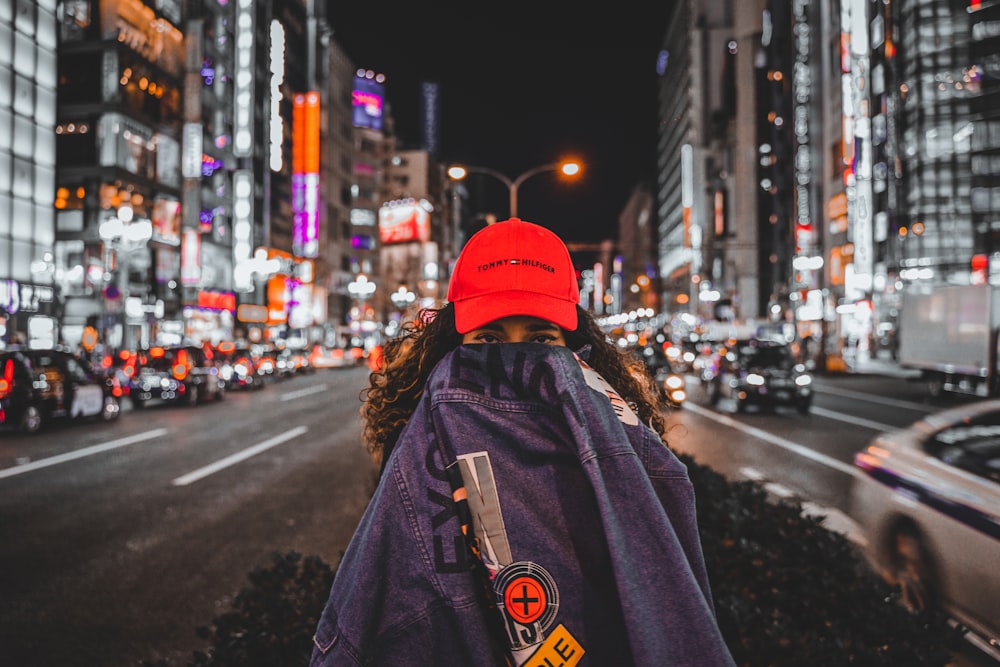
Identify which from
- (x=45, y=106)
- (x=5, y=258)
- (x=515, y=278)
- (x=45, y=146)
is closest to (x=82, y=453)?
(x=515, y=278)

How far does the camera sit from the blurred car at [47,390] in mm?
13633

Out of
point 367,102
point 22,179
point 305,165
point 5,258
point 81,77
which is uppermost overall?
point 367,102

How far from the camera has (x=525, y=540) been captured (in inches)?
56.6

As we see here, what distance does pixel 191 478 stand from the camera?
9.68 meters

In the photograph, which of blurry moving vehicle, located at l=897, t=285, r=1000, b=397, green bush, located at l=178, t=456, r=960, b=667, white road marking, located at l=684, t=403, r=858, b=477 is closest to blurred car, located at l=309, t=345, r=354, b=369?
white road marking, located at l=684, t=403, r=858, b=477

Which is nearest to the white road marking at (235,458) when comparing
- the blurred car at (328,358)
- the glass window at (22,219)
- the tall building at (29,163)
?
the tall building at (29,163)

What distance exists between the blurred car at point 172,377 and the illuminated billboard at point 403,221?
72.6 m

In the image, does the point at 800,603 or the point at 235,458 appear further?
the point at 235,458

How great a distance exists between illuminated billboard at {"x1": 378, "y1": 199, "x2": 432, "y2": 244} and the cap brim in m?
92.6

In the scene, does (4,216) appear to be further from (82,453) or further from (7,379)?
(82,453)

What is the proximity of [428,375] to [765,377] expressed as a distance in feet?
58.7

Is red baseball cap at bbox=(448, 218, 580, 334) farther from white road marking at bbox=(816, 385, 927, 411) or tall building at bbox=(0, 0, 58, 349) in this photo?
tall building at bbox=(0, 0, 58, 349)

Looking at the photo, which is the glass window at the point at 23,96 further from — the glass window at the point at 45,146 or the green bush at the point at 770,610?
the green bush at the point at 770,610

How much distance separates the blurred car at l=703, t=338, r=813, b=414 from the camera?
Result: 18109mm
